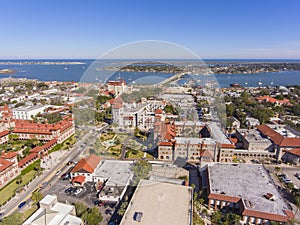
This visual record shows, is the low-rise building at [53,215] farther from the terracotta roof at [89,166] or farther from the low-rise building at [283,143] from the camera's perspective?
the low-rise building at [283,143]

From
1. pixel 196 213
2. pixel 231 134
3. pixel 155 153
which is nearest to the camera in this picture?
pixel 196 213

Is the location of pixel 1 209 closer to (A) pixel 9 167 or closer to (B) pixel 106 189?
(A) pixel 9 167

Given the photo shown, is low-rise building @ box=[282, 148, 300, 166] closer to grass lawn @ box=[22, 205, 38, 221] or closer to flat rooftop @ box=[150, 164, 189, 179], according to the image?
flat rooftop @ box=[150, 164, 189, 179]

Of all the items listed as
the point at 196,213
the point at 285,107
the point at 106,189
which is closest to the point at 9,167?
the point at 106,189

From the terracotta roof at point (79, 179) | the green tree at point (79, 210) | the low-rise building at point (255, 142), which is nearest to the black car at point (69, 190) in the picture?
the terracotta roof at point (79, 179)

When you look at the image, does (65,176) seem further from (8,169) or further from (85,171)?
(8,169)

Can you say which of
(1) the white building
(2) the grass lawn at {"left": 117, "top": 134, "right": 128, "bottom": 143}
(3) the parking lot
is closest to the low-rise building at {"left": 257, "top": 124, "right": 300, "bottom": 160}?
(2) the grass lawn at {"left": 117, "top": 134, "right": 128, "bottom": 143}
